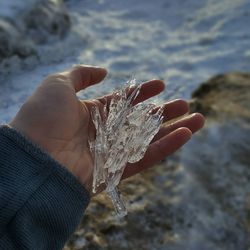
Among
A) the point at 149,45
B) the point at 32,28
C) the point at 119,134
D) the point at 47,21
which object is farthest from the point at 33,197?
the point at 149,45

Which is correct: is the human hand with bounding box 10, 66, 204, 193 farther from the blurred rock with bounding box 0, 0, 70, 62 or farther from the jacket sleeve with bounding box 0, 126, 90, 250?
the blurred rock with bounding box 0, 0, 70, 62

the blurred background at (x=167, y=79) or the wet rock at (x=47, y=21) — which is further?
the wet rock at (x=47, y=21)

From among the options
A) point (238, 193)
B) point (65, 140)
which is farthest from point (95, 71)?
point (238, 193)

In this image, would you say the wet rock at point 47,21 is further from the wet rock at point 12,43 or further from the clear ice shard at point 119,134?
the clear ice shard at point 119,134

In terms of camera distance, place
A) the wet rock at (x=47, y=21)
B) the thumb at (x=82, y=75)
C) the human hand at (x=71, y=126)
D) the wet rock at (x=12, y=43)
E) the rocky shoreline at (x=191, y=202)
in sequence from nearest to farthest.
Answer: the human hand at (x=71, y=126)
the thumb at (x=82, y=75)
the rocky shoreline at (x=191, y=202)
the wet rock at (x=12, y=43)
the wet rock at (x=47, y=21)

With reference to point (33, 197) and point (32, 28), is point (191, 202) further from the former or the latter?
point (32, 28)

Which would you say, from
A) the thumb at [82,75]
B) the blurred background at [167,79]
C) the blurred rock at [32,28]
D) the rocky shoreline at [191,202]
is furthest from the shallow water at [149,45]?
the thumb at [82,75]

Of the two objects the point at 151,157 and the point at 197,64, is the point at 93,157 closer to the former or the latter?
the point at 151,157
